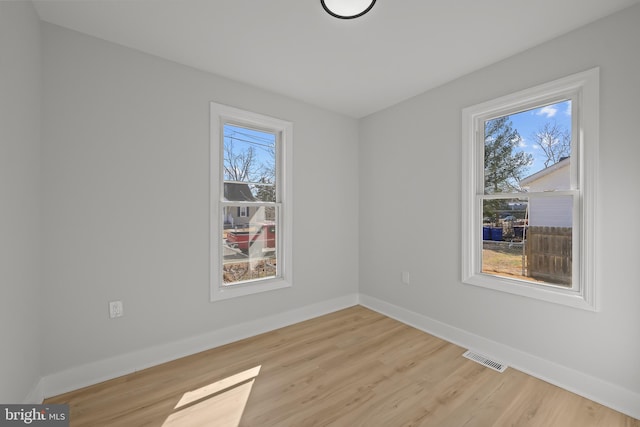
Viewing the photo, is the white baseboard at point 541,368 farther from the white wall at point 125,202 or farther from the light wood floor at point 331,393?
the white wall at point 125,202

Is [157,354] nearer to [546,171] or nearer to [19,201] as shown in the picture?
[19,201]

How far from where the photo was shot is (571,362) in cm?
204

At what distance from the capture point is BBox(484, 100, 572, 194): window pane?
218 centimetres

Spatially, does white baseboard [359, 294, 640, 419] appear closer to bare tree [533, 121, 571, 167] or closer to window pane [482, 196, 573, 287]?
window pane [482, 196, 573, 287]

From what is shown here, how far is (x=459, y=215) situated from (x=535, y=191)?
0.65 m

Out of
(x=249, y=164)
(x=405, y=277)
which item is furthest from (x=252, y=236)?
(x=405, y=277)

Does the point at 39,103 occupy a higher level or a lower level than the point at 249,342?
higher

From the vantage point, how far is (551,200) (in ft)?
7.28

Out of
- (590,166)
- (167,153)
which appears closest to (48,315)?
(167,153)

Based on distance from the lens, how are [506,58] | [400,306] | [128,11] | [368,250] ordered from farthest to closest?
[368,250] → [400,306] → [506,58] → [128,11]

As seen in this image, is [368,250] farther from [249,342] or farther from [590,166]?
[590,166]

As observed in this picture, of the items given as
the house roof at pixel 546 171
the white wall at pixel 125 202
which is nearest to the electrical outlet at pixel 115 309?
the white wall at pixel 125 202

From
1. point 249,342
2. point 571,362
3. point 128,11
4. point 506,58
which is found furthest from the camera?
point 249,342

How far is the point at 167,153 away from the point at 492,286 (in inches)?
126
